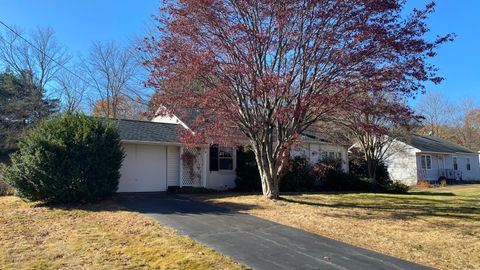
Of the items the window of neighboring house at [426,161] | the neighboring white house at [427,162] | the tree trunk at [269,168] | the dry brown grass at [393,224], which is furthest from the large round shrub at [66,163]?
the window of neighboring house at [426,161]

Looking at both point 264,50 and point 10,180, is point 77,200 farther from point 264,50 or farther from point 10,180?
point 264,50

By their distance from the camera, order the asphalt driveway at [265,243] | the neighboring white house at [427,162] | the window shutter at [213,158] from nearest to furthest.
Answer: the asphalt driveway at [265,243] → the window shutter at [213,158] → the neighboring white house at [427,162]

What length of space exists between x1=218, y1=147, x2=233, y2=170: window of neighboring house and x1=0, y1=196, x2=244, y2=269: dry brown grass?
8.88 metres

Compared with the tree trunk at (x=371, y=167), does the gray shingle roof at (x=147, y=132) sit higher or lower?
higher

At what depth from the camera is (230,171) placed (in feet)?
66.6

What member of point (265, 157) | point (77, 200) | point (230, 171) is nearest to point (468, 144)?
point (230, 171)

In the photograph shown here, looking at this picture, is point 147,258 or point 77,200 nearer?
point 147,258

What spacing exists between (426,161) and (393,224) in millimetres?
29525

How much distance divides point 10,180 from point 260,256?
32.1 ft

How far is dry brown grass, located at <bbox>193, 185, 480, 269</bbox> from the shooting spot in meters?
7.91

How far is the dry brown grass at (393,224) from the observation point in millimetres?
7906

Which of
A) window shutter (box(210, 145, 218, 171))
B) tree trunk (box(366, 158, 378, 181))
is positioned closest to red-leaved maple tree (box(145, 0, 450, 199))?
window shutter (box(210, 145, 218, 171))

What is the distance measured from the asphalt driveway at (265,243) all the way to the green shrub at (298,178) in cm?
845

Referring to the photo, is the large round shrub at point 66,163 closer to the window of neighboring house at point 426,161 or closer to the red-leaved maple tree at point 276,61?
the red-leaved maple tree at point 276,61
